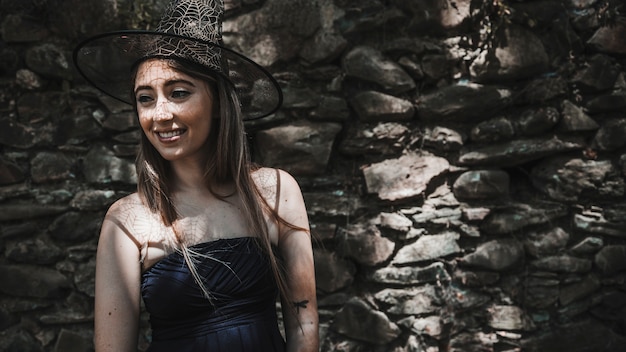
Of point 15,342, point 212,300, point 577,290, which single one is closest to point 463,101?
point 577,290

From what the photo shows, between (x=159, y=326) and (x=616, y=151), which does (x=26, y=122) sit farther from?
(x=616, y=151)

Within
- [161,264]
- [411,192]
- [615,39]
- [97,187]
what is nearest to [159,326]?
[161,264]

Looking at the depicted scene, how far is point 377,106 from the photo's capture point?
2.58 meters

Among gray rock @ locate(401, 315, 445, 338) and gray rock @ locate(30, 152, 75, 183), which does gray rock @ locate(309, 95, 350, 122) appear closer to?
gray rock @ locate(401, 315, 445, 338)

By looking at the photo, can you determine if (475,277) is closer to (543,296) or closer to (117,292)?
(543,296)

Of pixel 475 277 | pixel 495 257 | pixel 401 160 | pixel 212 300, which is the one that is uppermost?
pixel 401 160

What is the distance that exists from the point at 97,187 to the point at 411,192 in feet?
5.07

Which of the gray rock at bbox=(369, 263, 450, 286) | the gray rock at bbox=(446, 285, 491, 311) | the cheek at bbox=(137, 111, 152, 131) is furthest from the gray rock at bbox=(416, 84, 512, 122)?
the cheek at bbox=(137, 111, 152, 131)

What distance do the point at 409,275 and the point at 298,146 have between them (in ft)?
2.79

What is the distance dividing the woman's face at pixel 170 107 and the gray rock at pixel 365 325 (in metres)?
1.47

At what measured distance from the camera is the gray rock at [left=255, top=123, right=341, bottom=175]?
2.54 metres

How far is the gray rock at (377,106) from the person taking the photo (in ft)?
8.45

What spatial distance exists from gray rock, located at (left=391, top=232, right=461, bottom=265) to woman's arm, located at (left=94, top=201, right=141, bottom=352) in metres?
1.54

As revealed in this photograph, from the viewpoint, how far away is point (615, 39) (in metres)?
2.61
